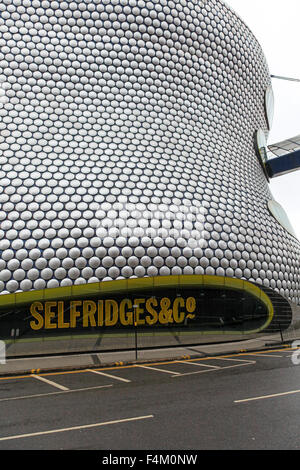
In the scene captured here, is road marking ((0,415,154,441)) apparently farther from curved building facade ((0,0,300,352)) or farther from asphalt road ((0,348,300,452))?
curved building facade ((0,0,300,352))

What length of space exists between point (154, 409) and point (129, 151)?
14.8 m

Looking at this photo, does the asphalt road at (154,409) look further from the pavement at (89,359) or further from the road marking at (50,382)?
the pavement at (89,359)

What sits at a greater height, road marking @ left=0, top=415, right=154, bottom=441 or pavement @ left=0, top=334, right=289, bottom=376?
road marking @ left=0, top=415, right=154, bottom=441

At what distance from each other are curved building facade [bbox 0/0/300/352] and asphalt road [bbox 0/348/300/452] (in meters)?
7.28

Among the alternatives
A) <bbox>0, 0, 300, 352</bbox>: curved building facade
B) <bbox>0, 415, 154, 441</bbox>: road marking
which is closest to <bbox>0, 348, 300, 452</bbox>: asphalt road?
<bbox>0, 415, 154, 441</bbox>: road marking

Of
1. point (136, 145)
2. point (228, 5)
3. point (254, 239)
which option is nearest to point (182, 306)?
point (254, 239)

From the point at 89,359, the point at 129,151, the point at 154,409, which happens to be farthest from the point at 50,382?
the point at 129,151

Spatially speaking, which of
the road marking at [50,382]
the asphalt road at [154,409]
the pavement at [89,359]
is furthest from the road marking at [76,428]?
the pavement at [89,359]

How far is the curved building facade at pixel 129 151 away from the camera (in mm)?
15289

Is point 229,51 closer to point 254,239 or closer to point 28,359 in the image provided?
point 254,239

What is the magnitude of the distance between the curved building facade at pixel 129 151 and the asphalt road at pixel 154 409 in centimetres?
728

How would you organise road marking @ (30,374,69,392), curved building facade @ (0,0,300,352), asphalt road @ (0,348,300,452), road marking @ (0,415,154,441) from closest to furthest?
asphalt road @ (0,348,300,452)
road marking @ (0,415,154,441)
road marking @ (30,374,69,392)
curved building facade @ (0,0,300,352)

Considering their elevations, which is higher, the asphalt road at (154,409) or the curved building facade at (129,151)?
the curved building facade at (129,151)

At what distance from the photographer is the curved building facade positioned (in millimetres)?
15289
